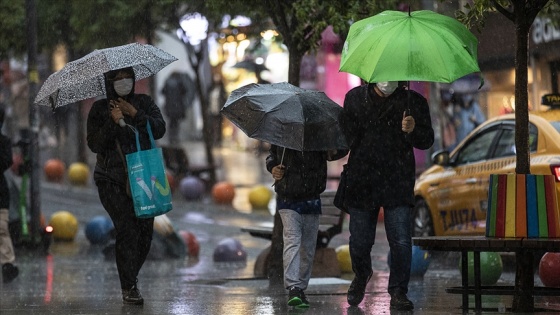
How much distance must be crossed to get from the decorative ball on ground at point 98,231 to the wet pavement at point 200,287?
109 millimetres

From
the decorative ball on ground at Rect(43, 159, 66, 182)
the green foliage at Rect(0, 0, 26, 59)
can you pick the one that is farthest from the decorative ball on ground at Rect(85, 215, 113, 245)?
the decorative ball on ground at Rect(43, 159, 66, 182)

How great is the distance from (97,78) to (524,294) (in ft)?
12.9

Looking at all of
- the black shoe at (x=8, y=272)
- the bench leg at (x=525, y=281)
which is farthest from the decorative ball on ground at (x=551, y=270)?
the black shoe at (x=8, y=272)

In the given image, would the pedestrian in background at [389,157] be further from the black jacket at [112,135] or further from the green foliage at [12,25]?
the green foliage at [12,25]

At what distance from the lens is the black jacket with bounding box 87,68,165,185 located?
33.1 feet

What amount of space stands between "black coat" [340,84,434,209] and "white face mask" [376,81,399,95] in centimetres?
4

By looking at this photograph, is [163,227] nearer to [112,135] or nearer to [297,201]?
[112,135]

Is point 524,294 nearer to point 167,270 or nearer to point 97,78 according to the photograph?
point 97,78

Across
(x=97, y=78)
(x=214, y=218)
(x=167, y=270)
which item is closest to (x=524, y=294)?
(x=97, y=78)

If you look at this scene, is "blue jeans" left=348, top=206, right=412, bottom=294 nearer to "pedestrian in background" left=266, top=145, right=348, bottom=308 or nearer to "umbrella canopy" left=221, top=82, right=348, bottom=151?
"pedestrian in background" left=266, top=145, right=348, bottom=308

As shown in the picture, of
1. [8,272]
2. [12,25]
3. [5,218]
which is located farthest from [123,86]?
[12,25]

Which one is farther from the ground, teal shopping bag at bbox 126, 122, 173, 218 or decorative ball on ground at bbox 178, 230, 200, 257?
teal shopping bag at bbox 126, 122, 173, 218

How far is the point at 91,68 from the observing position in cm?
1007

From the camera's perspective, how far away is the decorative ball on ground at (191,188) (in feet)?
80.3
